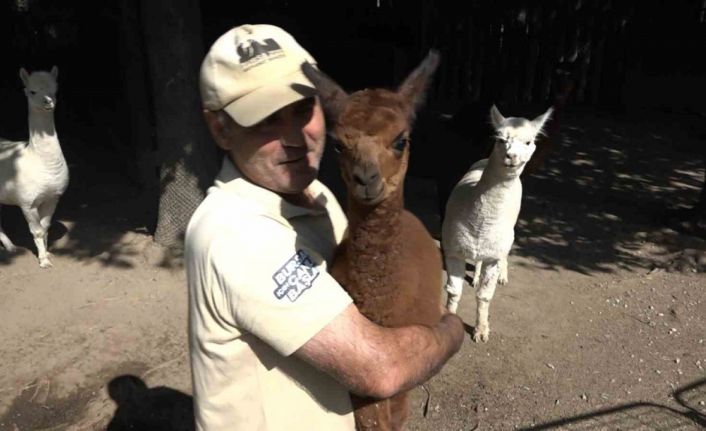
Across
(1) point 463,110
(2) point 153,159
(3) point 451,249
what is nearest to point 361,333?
(3) point 451,249

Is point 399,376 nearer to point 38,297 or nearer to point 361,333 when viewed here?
point 361,333

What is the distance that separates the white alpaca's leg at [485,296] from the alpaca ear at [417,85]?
9.60 feet

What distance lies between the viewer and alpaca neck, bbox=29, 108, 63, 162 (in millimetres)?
5523

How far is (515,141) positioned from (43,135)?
4.33 m

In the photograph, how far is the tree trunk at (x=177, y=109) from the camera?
5484mm

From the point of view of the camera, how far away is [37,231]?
5.80 m

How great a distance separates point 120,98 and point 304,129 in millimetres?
8496

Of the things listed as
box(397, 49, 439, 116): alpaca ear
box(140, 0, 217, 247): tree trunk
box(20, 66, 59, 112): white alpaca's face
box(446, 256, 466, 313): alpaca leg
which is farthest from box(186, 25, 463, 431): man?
box(20, 66, 59, 112): white alpaca's face

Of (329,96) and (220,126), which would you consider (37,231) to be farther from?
(329,96)

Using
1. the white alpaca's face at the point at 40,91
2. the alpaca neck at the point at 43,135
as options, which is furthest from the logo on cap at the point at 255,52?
the alpaca neck at the point at 43,135

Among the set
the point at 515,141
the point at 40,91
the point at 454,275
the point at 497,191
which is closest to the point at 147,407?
the point at 454,275

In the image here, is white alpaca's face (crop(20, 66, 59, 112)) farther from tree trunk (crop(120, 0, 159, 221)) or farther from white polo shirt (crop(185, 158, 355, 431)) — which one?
white polo shirt (crop(185, 158, 355, 431))

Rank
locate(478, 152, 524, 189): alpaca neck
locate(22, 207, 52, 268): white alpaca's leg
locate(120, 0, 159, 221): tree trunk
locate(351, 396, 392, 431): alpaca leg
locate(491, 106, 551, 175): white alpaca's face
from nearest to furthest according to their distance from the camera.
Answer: locate(351, 396, 392, 431): alpaca leg < locate(491, 106, 551, 175): white alpaca's face < locate(478, 152, 524, 189): alpaca neck < locate(22, 207, 52, 268): white alpaca's leg < locate(120, 0, 159, 221): tree trunk

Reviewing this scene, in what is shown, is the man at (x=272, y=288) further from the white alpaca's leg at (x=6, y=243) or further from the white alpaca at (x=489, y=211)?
the white alpaca's leg at (x=6, y=243)
